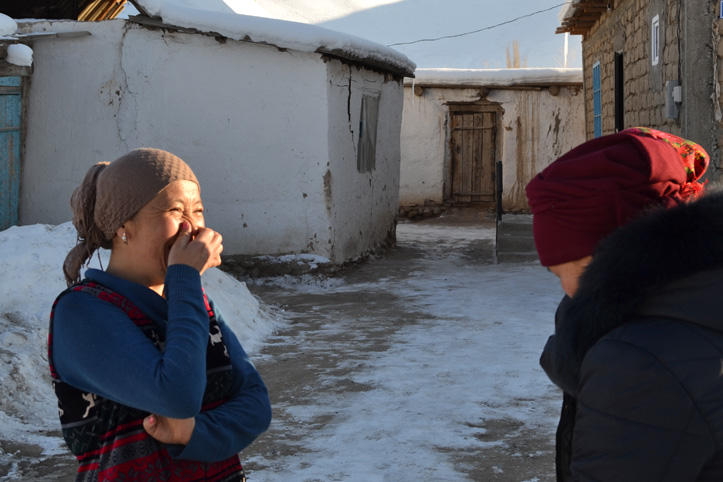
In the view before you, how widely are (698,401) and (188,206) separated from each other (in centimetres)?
109

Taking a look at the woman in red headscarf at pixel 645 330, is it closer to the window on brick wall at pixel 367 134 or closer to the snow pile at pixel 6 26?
the snow pile at pixel 6 26

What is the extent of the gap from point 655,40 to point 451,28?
159 feet

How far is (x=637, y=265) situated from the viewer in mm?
1089

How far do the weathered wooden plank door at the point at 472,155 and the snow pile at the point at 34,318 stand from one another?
9651mm

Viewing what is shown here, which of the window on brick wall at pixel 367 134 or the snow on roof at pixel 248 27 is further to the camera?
the window on brick wall at pixel 367 134

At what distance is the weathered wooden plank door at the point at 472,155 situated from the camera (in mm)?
15500

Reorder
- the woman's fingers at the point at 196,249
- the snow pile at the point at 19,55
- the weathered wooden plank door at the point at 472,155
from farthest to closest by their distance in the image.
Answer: the weathered wooden plank door at the point at 472,155 → the snow pile at the point at 19,55 → the woman's fingers at the point at 196,249

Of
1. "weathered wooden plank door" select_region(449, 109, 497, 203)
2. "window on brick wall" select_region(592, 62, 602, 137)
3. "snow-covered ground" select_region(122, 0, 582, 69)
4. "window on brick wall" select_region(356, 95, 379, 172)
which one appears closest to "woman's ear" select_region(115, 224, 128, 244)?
"window on brick wall" select_region(356, 95, 379, 172)

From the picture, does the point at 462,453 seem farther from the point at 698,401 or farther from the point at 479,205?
the point at 479,205

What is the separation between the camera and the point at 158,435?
1458 millimetres

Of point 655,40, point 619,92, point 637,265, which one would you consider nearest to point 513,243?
point 619,92

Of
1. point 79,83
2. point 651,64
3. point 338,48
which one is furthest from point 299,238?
point 651,64

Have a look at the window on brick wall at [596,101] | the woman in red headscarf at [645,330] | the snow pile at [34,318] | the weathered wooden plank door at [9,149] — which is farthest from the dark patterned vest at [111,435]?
the window on brick wall at [596,101]

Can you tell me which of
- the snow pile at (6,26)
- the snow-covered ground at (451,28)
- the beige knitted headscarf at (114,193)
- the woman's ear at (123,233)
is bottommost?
the woman's ear at (123,233)
